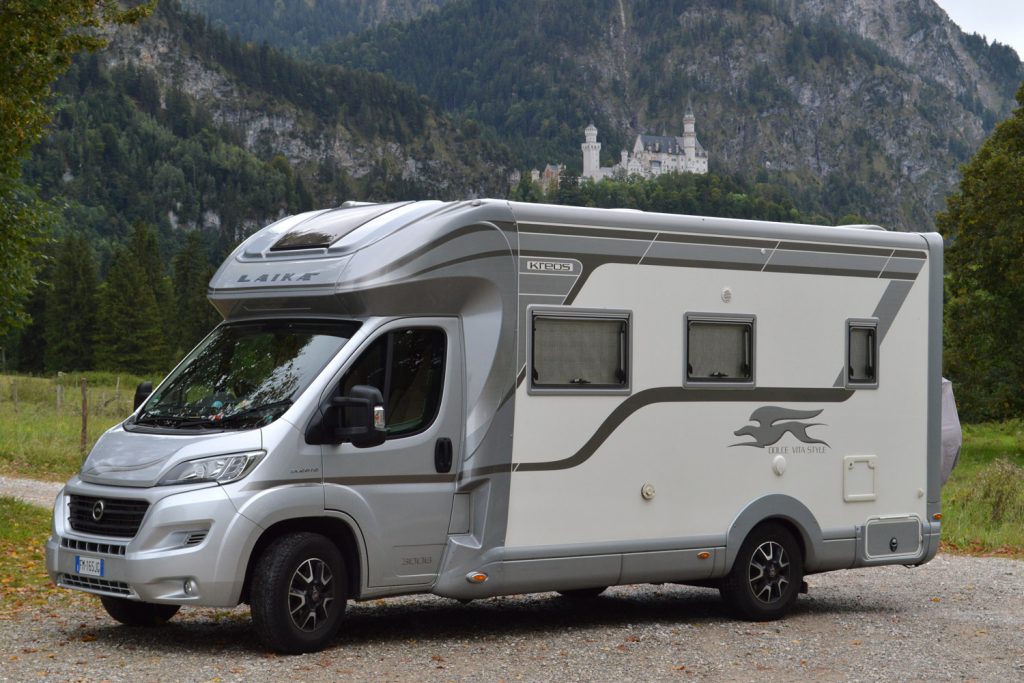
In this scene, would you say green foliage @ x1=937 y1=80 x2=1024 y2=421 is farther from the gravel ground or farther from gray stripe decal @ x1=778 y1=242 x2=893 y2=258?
gray stripe decal @ x1=778 y1=242 x2=893 y2=258

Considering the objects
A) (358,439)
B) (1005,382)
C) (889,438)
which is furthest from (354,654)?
(1005,382)

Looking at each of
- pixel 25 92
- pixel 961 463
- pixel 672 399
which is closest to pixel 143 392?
pixel 672 399

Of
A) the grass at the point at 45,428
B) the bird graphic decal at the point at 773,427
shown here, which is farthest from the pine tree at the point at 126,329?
the bird graphic decal at the point at 773,427

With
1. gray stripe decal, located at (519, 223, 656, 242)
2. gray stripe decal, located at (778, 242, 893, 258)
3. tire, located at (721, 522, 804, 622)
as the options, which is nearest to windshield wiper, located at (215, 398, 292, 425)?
gray stripe decal, located at (519, 223, 656, 242)

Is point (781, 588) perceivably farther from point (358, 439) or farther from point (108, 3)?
point (108, 3)

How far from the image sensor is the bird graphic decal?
35.8ft

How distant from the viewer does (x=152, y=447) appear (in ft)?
29.0

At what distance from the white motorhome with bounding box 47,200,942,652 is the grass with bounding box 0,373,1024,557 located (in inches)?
281

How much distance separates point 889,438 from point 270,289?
5.33 meters

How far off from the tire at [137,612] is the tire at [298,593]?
4.07ft

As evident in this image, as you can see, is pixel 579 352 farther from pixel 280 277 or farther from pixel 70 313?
pixel 70 313

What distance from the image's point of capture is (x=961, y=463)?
120 feet

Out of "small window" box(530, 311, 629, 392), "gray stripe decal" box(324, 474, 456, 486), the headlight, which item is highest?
"small window" box(530, 311, 629, 392)

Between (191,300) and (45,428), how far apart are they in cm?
7725
